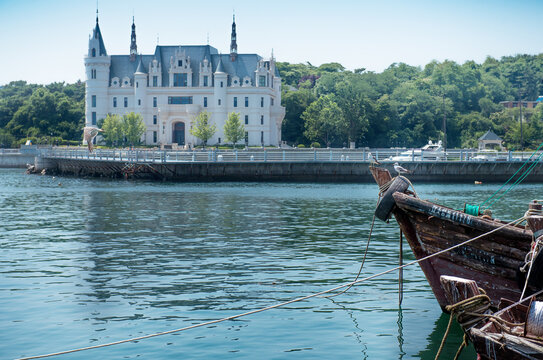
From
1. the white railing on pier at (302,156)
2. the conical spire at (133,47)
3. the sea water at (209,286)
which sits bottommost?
the sea water at (209,286)

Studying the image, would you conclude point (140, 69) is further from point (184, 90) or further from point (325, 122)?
point (325, 122)

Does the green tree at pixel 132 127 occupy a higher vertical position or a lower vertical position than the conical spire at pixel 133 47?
lower

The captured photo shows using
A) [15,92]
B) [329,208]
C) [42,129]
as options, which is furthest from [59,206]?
[15,92]

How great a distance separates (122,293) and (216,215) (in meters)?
16.9

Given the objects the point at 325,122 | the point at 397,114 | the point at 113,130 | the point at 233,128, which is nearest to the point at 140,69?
the point at 113,130

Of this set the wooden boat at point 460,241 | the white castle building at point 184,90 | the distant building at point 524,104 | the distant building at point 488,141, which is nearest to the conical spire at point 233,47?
the white castle building at point 184,90

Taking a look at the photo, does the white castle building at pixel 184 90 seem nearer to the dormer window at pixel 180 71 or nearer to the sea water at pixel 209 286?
the dormer window at pixel 180 71

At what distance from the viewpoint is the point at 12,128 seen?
120188 mm

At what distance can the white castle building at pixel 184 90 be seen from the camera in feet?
356

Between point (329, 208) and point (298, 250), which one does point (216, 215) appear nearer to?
point (329, 208)

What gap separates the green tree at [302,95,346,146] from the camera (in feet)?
347

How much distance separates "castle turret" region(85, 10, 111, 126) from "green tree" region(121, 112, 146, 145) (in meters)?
10.7

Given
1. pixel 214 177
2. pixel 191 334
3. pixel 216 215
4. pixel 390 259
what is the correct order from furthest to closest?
pixel 214 177 < pixel 216 215 < pixel 390 259 < pixel 191 334

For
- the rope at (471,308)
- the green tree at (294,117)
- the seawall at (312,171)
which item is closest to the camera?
the rope at (471,308)
